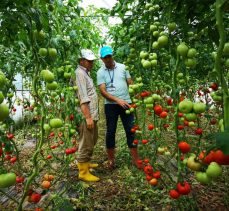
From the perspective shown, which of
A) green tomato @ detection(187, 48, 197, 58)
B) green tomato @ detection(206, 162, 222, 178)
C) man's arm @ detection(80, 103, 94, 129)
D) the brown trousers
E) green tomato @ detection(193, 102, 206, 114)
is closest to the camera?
green tomato @ detection(206, 162, 222, 178)

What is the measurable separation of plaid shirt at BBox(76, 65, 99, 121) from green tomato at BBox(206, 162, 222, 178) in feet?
7.20

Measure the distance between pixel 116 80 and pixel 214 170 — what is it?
248cm

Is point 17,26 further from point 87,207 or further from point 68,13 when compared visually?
point 87,207

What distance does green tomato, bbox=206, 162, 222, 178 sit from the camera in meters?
0.86

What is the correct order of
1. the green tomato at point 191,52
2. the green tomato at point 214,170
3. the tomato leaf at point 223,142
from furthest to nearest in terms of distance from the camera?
the green tomato at point 191,52 → the green tomato at point 214,170 → the tomato leaf at point 223,142

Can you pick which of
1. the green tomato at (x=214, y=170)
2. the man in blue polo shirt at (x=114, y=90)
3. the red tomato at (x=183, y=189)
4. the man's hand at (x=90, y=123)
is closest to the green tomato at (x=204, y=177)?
the green tomato at (x=214, y=170)

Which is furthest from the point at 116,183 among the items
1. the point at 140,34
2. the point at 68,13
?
the point at 68,13

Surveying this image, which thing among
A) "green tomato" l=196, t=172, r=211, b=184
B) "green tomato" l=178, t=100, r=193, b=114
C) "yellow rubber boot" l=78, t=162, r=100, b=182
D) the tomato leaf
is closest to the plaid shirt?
"yellow rubber boot" l=78, t=162, r=100, b=182

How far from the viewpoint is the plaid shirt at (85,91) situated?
300 centimetres

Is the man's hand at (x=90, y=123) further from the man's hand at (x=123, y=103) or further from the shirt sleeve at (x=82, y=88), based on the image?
the man's hand at (x=123, y=103)

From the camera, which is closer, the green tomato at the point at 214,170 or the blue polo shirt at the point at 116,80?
the green tomato at the point at 214,170

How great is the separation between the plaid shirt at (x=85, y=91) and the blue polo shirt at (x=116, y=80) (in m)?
0.23

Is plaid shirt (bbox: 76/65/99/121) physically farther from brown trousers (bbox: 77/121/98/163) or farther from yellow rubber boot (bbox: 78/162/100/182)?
yellow rubber boot (bbox: 78/162/100/182)

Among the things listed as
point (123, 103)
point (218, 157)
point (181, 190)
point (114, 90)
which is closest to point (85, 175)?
point (123, 103)
